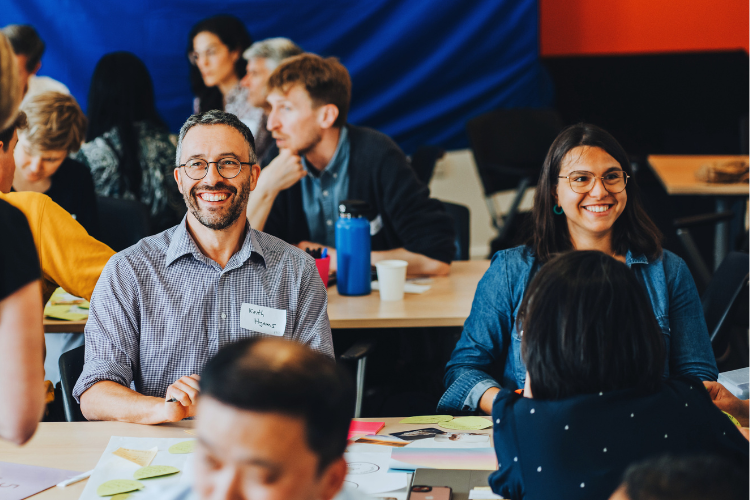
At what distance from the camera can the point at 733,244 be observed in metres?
4.14

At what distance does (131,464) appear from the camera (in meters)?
1.41

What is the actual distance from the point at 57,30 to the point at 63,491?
4407 mm

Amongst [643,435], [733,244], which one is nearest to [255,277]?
[643,435]

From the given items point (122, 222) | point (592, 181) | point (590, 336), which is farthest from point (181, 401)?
point (122, 222)

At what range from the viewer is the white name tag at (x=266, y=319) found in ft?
5.93

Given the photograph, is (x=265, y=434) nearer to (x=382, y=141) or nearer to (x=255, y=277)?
(x=255, y=277)

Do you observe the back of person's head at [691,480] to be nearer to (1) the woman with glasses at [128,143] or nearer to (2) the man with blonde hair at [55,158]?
(2) the man with blonde hair at [55,158]

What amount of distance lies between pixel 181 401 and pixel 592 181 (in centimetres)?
113

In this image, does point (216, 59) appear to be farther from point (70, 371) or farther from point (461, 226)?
point (70, 371)

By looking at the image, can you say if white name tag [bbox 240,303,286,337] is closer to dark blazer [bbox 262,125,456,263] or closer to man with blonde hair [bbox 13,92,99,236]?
dark blazer [bbox 262,125,456,263]

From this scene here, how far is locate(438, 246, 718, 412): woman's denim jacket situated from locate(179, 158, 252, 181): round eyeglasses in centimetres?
70

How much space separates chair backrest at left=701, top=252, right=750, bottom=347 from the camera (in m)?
2.26

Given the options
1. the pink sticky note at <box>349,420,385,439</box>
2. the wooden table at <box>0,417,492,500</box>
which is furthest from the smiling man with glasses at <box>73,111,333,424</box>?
the pink sticky note at <box>349,420,385,439</box>

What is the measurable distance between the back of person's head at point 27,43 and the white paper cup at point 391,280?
2.77 m
